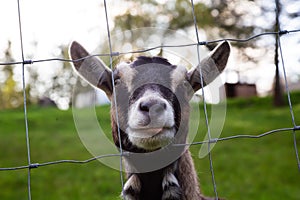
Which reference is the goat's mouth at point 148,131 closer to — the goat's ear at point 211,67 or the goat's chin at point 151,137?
the goat's chin at point 151,137

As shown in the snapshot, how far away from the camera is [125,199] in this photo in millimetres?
2881

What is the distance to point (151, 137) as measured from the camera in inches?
108

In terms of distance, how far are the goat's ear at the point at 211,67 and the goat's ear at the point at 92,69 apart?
1.69 ft

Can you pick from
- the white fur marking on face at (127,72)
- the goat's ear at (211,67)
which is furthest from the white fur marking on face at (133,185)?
the goat's ear at (211,67)

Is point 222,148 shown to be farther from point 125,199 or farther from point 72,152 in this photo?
point 125,199

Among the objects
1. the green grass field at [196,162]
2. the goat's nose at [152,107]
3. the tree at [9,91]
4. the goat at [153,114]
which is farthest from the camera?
the tree at [9,91]

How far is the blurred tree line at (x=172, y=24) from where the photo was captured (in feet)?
30.6

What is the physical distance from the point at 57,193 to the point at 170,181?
20.1 feet

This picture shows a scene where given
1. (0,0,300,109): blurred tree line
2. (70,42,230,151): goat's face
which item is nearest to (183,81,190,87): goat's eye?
(70,42,230,151): goat's face

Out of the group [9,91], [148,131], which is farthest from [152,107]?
[9,91]

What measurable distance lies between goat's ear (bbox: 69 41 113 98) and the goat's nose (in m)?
0.56

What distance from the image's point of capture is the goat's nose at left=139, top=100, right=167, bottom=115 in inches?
103

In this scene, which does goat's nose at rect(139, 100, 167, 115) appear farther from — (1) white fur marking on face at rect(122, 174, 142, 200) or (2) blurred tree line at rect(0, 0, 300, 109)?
(2) blurred tree line at rect(0, 0, 300, 109)

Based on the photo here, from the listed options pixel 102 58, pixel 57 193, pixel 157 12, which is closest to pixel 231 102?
pixel 157 12
